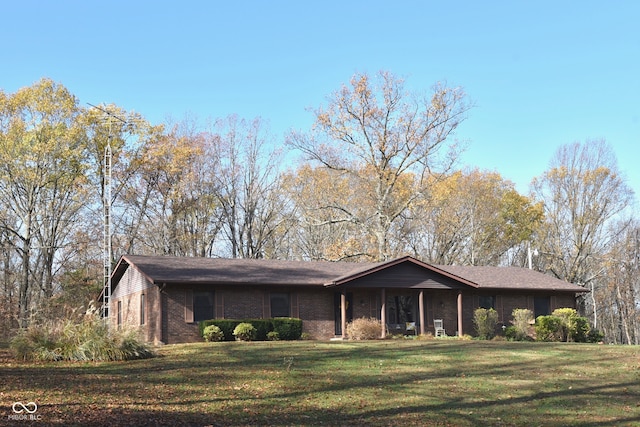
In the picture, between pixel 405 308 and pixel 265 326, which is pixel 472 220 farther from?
pixel 265 326

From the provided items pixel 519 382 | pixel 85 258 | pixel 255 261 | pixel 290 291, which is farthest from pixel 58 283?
pixel 519 382

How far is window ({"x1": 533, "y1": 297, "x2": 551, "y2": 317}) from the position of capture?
1329 inches

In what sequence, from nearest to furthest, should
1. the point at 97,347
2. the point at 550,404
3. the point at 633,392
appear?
1. the point at 550,404
2. the point at 633,392
3. the point at 97,347

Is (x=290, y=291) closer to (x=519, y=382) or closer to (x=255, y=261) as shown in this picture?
(x=255, y=261)

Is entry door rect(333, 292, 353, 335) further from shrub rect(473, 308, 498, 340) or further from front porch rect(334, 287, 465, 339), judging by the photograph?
shrub rect(473, 308, 498, 340)

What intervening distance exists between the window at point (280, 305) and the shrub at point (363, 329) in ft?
9.35

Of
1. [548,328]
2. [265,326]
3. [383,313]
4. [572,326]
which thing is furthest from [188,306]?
[572,326]

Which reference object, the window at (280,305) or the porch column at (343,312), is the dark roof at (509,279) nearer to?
the porch column at (343,312)

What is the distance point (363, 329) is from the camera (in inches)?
1103

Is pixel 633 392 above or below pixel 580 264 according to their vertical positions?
below

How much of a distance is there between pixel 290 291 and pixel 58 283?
63.1ft

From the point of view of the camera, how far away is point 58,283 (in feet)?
137

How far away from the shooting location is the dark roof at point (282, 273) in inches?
1096

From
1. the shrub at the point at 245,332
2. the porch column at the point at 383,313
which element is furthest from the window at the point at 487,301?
the shrub at the point at 245,332
